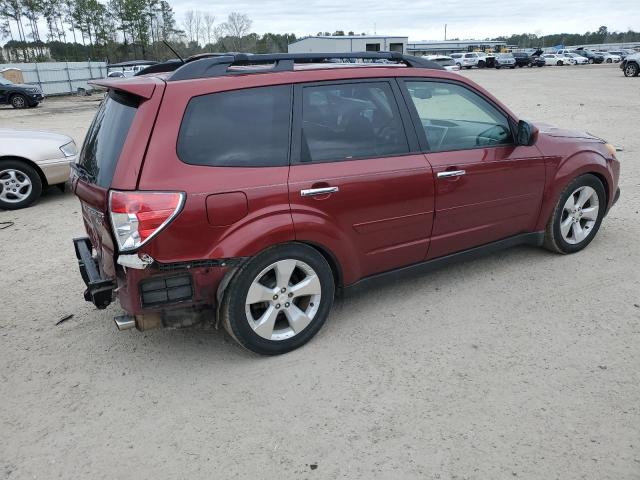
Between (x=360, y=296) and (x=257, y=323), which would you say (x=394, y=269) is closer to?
(x=360, y=296)

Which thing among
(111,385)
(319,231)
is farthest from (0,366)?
(319,231)

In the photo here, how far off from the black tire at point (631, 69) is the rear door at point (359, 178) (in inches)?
1307

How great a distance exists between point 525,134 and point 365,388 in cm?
245

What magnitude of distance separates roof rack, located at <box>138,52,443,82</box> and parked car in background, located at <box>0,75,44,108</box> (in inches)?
965

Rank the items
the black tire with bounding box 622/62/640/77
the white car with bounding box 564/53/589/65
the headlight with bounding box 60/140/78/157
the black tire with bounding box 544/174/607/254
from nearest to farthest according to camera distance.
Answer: the black tire with bounding box 544/174/607/254 < the headlight with bounding box 60/140/78/157 < the black tire with bounding box 622/62/640/77 < the white car with bounding box 564/53/589/65

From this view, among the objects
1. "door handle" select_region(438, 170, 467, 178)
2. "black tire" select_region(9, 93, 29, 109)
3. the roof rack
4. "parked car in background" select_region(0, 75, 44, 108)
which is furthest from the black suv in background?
"door handle" select_region(438, 170, 467, 178)

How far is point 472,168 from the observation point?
12.8ft

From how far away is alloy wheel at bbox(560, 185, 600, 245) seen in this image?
4664 mm

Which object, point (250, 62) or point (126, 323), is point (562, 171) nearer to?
point (250, 62)

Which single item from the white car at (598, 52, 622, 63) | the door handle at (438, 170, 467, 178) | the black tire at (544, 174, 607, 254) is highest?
the door handle at (438, 170, 467, 178)

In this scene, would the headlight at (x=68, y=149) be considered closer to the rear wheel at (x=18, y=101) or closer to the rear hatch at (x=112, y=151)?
the rear hatch at (x=112, y=151)

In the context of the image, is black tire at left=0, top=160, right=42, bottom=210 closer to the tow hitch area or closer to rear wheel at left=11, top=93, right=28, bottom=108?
the tow hitch area

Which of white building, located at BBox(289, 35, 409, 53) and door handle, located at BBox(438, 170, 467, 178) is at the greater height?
white building, located at BBox(289, 35, 409, 53)

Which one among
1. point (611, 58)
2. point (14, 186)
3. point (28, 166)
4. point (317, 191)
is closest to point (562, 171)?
point (317, 191)
